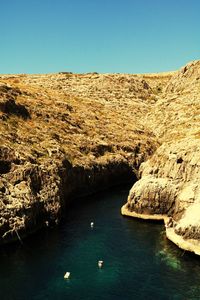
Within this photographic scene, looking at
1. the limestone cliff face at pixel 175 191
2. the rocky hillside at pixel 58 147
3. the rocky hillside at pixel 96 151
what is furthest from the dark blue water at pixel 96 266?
the rocky hillside at pixel 58 147

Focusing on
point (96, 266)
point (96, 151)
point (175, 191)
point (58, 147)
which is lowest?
point (96, 266)

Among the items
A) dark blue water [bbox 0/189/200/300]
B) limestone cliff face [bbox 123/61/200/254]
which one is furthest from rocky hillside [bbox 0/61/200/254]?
dark blue water [bbox 0/189/200/300]

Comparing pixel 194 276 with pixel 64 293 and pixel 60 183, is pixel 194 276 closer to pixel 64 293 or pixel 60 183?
pixel 64 293

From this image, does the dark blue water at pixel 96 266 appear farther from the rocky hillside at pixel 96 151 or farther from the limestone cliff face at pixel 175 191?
the rocky hillside at pixel 96 151

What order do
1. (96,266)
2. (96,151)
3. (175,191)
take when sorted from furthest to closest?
(96,151), (175,191), (96,266)

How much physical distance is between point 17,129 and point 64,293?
60.2 meters

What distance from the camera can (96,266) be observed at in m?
64.5

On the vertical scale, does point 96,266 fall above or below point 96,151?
below

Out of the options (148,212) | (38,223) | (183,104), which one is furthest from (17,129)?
(183,104)

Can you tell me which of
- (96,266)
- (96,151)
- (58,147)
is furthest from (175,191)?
(96,151)

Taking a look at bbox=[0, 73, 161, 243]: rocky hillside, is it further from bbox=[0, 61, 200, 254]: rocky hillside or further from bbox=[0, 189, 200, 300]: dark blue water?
bbox=[0, 189, 200, 300]: dark blue water

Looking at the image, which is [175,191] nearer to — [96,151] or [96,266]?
[96,266]

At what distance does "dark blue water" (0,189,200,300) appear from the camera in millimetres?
55969

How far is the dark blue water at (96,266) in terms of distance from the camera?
184 ft
